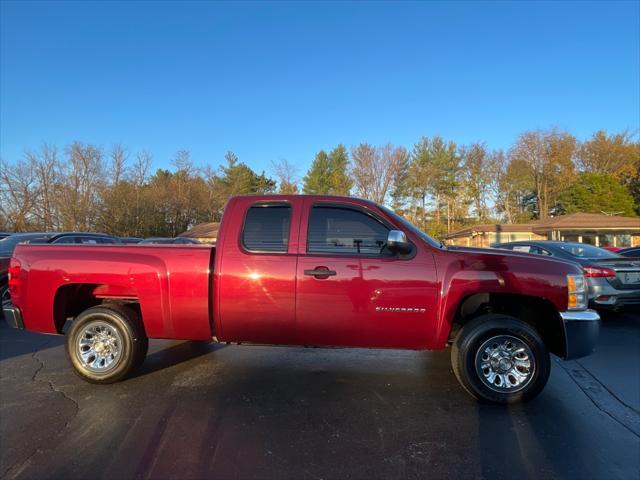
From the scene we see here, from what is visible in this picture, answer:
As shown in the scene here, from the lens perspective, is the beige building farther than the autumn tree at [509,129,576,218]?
No

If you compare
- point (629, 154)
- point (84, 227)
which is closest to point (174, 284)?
point (84, 227)

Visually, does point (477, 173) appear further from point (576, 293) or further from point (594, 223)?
point (576, 293)

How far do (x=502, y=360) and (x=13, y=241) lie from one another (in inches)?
399

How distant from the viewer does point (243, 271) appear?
380 centimetres

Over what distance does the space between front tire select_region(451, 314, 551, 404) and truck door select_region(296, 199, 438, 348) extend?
1.38 ft

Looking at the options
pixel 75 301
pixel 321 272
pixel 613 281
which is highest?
pixel 321 272

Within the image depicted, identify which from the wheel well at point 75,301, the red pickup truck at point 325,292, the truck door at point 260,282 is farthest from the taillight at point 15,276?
the truck door at point 260,282

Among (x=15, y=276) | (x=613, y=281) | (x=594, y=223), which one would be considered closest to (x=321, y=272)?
(x=15, y=276)

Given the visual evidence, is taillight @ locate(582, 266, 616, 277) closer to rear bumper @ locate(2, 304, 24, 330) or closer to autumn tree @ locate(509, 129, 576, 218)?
rear bumper @ locate(2, 304, 24, 330)

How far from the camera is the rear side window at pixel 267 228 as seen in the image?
3.89 metres

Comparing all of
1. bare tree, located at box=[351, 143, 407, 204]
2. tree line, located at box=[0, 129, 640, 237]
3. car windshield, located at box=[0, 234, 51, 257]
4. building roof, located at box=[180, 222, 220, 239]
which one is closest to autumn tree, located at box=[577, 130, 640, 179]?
tree line, located at box=[0, 129, 640, 237]

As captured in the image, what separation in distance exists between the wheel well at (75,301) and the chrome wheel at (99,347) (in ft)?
1.09

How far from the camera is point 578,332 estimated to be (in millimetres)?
3646

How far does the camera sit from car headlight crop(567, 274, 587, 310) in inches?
146
